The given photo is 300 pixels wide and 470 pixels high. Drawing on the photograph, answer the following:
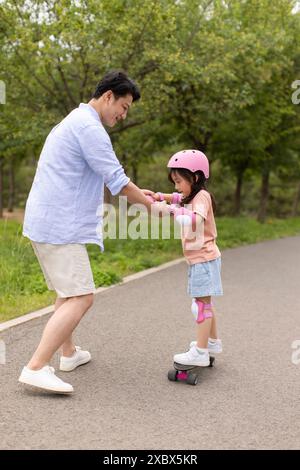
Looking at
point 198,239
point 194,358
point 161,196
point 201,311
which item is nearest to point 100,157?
point 161,196

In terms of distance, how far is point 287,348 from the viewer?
533cm

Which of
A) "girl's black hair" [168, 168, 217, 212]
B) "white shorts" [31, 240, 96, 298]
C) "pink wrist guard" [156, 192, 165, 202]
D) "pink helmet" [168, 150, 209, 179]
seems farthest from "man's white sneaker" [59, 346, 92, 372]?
"pink helmet" [168, 150, 209, 179]

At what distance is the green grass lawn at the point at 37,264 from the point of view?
21.9 feet

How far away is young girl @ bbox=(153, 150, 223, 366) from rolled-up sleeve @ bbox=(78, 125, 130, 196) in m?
0.40

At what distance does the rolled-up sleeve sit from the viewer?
396 cm

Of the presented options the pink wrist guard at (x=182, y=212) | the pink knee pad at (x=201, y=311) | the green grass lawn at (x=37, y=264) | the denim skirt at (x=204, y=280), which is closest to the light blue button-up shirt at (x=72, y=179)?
the pink wrist guard at (x=182, y=212)

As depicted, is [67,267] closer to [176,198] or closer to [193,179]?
[176,198]

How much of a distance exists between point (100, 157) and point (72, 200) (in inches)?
12.8

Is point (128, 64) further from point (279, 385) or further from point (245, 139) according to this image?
point (279, 385)

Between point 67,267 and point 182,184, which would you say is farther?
point 182,184

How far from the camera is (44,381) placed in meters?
3.93

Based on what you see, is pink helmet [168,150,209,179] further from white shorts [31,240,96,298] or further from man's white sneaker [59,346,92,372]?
man's white sneaker [59,346,92,372]

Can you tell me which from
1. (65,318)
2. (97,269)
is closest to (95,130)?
(65,318)

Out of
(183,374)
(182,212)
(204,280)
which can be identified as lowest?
(183,374)
